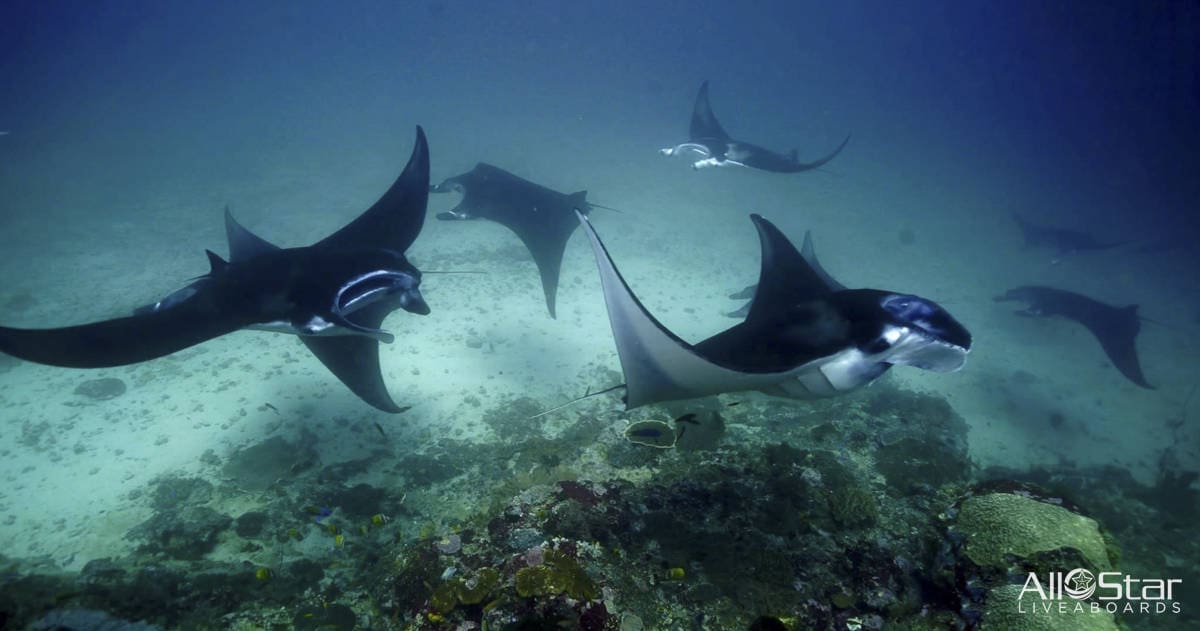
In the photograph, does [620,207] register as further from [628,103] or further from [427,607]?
[628,103]

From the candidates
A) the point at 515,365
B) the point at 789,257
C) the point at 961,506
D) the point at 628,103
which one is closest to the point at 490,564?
the point at 961,506

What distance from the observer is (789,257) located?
15.0 feet

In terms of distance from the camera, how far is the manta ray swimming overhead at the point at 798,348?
2.71 metres

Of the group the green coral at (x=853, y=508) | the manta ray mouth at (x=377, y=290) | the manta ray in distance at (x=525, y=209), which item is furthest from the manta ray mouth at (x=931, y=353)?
the manta ray in distance at (x=525, y=209)

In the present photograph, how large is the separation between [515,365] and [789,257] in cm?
491

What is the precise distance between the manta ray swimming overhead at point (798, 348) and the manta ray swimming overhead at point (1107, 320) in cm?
938

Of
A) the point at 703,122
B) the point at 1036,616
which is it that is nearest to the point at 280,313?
the point at 1036,616

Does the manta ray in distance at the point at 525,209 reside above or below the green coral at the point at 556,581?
above

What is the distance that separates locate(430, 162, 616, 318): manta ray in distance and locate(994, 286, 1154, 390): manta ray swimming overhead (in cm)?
1039

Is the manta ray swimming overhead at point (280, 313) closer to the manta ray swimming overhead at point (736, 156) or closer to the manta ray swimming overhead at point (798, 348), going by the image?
the manta ray swimming overhead at point (798, 348)

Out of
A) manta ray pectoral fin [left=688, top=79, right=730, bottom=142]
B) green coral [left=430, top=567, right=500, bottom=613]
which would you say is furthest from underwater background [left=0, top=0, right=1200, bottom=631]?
manta ray pectoral fin [left=688, top=79, right=730, bottom=142]

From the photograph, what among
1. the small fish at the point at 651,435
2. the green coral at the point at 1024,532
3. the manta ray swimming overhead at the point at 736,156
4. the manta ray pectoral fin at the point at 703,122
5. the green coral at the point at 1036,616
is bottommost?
the green coral at the point at 1036,616

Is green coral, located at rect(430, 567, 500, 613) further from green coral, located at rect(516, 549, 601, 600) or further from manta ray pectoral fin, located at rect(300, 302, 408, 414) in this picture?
manta ray pectoral fin, located at rect(300, 302, 408, 414)

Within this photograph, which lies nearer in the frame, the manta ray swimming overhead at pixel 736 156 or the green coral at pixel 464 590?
the green coral at pixel 464 590
